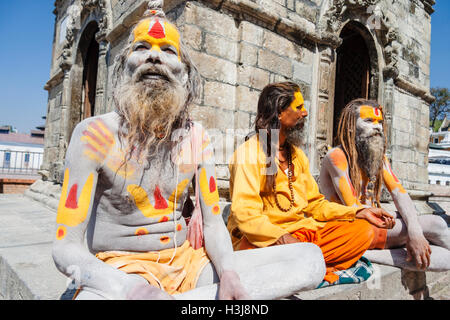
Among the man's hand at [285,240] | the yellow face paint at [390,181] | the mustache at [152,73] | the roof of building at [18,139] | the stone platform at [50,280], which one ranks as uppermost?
the roof of building at [18,139]

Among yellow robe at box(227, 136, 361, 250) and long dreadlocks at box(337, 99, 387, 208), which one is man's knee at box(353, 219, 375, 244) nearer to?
yellow robe at box(227, 136, 361, 250)

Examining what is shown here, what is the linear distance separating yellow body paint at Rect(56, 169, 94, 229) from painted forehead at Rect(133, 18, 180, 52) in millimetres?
764

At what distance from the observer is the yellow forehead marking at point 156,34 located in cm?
148

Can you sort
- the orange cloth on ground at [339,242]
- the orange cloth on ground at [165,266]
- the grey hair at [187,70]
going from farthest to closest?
1. the orange cloth on ground at [339,242]
2. the grey hair at [187,70]
3. the orange cloth on ground at [165,266]

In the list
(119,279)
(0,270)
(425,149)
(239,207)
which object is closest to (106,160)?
(119,279)

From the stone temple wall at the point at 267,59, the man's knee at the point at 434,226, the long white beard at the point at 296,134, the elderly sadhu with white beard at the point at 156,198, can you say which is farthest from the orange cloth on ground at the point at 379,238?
the stone temple wall at the point at 267,59

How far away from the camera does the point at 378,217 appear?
2.14 metres

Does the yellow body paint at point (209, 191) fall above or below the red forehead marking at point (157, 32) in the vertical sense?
below

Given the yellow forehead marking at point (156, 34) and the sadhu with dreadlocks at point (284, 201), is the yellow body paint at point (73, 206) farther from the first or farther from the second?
the sadhu with dreadlocks at point (284, 201)

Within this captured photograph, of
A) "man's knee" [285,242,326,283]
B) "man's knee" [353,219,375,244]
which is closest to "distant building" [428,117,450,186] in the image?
"man's knee" [353,219,375,244]

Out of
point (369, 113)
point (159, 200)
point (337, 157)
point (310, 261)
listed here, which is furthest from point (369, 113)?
point (159, 200)

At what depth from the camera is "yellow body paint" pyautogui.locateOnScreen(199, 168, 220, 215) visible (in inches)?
59.7

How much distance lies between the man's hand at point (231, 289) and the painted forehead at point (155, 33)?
1190mm

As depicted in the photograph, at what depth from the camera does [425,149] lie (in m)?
7.15
